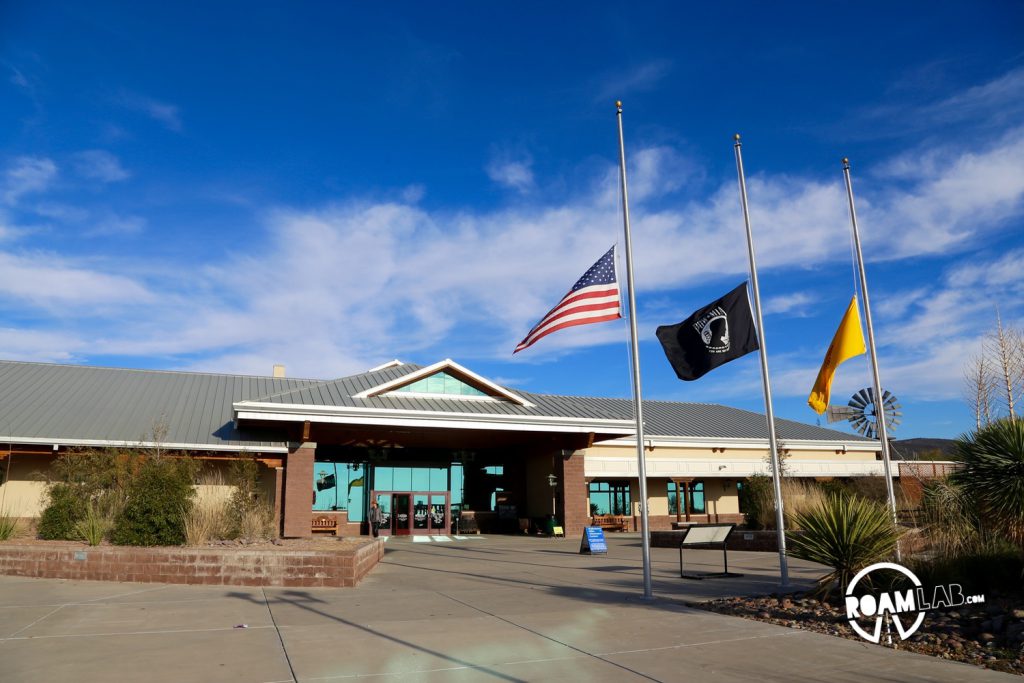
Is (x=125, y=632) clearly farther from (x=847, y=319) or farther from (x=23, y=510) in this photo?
(x=23, y=510)

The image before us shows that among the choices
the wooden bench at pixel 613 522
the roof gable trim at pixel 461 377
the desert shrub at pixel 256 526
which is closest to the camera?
the desert shrub at pixel 256 526

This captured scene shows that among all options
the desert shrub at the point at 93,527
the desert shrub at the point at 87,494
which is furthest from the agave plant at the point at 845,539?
the desert shrub at the point at 87,494

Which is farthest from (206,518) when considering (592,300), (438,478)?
(438,478)

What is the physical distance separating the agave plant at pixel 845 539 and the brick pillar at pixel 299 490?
20166 millimetres

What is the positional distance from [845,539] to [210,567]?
9.88m

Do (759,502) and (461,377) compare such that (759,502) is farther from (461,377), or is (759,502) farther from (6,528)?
(6,528)

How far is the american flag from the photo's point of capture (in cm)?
1323

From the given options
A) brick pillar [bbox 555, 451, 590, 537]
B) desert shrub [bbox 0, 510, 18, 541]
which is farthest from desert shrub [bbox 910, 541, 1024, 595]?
brick pillar [bbox 555, 451, 590, 537]

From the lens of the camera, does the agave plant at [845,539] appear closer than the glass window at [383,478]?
Yes

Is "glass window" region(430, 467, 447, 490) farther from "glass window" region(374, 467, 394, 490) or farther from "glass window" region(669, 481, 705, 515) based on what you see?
"glass window" region(669, 481, 705, 515)

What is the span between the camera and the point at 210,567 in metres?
12.4

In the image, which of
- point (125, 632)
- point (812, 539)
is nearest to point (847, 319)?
point (812, 539)

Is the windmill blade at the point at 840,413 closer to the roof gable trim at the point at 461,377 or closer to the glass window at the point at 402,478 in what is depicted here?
the roof gable trim at the point at 461,377

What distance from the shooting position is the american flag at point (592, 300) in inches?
521
